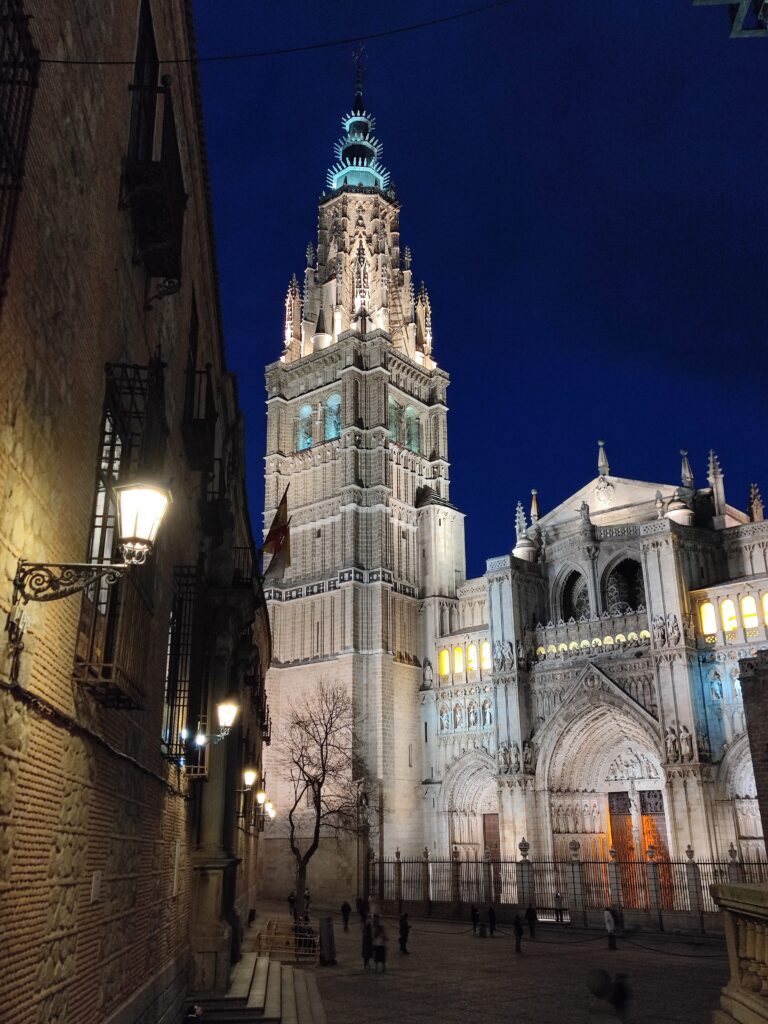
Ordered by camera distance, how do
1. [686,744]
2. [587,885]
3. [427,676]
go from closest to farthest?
[587,885] → [686,744] → [427,676]

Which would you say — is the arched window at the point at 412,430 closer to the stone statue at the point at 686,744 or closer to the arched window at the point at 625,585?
the arched window at the point at 625,585

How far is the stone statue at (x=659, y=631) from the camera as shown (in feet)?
137

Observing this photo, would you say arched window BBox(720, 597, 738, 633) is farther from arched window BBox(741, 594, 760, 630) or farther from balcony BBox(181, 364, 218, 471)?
→ balcony BBox(181, 364, 218, 471)

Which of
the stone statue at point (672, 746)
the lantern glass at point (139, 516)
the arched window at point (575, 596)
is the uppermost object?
the arched window at point (575, 596)

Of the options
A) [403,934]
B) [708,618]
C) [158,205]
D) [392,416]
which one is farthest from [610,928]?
[392,416]

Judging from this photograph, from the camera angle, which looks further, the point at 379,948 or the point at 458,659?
the point at 458,659

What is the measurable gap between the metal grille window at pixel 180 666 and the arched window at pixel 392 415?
45119mm

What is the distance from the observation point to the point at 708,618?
41.9 meters

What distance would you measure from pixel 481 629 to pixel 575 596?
19.3 ft

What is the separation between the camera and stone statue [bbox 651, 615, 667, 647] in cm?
4184

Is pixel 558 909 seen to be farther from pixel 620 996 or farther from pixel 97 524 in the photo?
pixel 97 524

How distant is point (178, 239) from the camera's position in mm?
9500

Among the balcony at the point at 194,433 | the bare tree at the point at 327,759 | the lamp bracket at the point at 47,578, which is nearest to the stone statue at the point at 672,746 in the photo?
the bare tree at the point at 327,759

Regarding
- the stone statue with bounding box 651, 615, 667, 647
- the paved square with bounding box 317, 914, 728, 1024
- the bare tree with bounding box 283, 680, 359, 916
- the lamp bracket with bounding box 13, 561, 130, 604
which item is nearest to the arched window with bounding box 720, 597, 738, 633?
the stone statue with bounding box 651, 615, 667, 647
